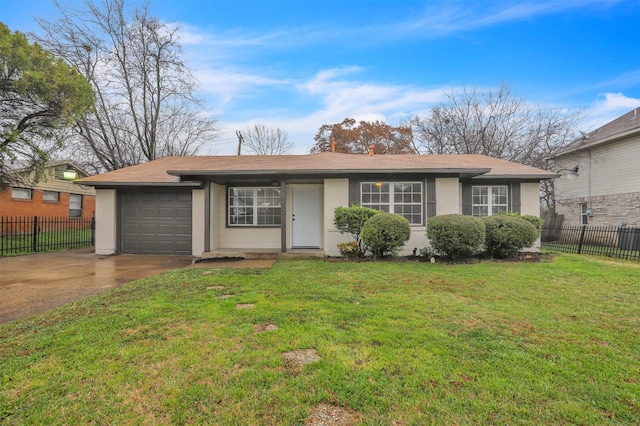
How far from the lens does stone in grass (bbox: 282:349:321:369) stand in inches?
108

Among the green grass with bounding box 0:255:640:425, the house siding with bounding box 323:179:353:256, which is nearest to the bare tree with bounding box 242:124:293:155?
the house siding with bounding box 323:179:353:256

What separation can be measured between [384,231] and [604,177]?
13.0m

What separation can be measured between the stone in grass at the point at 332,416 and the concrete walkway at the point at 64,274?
14.7ft

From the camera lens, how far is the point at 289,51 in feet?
44.3

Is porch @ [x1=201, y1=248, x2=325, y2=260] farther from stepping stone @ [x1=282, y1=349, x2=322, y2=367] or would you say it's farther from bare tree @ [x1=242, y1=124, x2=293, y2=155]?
→ bare tree @ [x1=242, y1=124, x2=293, y2=155]

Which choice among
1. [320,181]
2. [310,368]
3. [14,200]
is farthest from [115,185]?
[14,200]

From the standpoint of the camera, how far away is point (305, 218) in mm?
10430

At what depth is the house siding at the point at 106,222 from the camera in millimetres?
10273

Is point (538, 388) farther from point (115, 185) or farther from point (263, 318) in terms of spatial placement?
point (115, 185)

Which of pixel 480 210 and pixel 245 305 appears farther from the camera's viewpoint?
pixel 480 210

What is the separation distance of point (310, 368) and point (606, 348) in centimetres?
298

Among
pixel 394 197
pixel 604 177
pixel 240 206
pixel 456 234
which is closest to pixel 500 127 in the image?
pixel 604 177

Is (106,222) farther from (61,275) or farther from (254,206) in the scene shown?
(254,206)

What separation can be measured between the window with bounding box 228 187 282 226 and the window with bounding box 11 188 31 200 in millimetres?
16109
